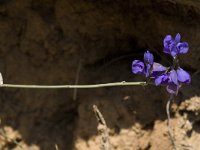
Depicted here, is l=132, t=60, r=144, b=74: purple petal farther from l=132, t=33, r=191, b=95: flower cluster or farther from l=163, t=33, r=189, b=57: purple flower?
l=163, t=33, r=189, b=57: purple flower

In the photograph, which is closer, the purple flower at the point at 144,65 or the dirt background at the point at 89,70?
the purple flower at the point at 144,65

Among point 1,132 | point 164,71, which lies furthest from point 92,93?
point 164,71

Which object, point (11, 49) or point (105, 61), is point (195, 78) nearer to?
point (105, 61)

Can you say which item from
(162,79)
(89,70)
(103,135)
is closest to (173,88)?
(162,79)

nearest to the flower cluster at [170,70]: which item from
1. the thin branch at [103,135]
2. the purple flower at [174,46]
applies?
the purple flower at [174,46]

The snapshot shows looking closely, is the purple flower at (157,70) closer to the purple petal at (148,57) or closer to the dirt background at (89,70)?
the purple petal at (148,57)

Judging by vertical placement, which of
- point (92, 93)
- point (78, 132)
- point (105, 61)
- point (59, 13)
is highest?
point (59, 13)

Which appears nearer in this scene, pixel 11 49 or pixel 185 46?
pixel 185 46

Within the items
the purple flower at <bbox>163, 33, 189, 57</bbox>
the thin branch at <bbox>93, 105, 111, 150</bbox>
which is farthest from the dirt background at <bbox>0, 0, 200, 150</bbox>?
the purple flower at <bbox>163, 33, 189, 57</bbox>
